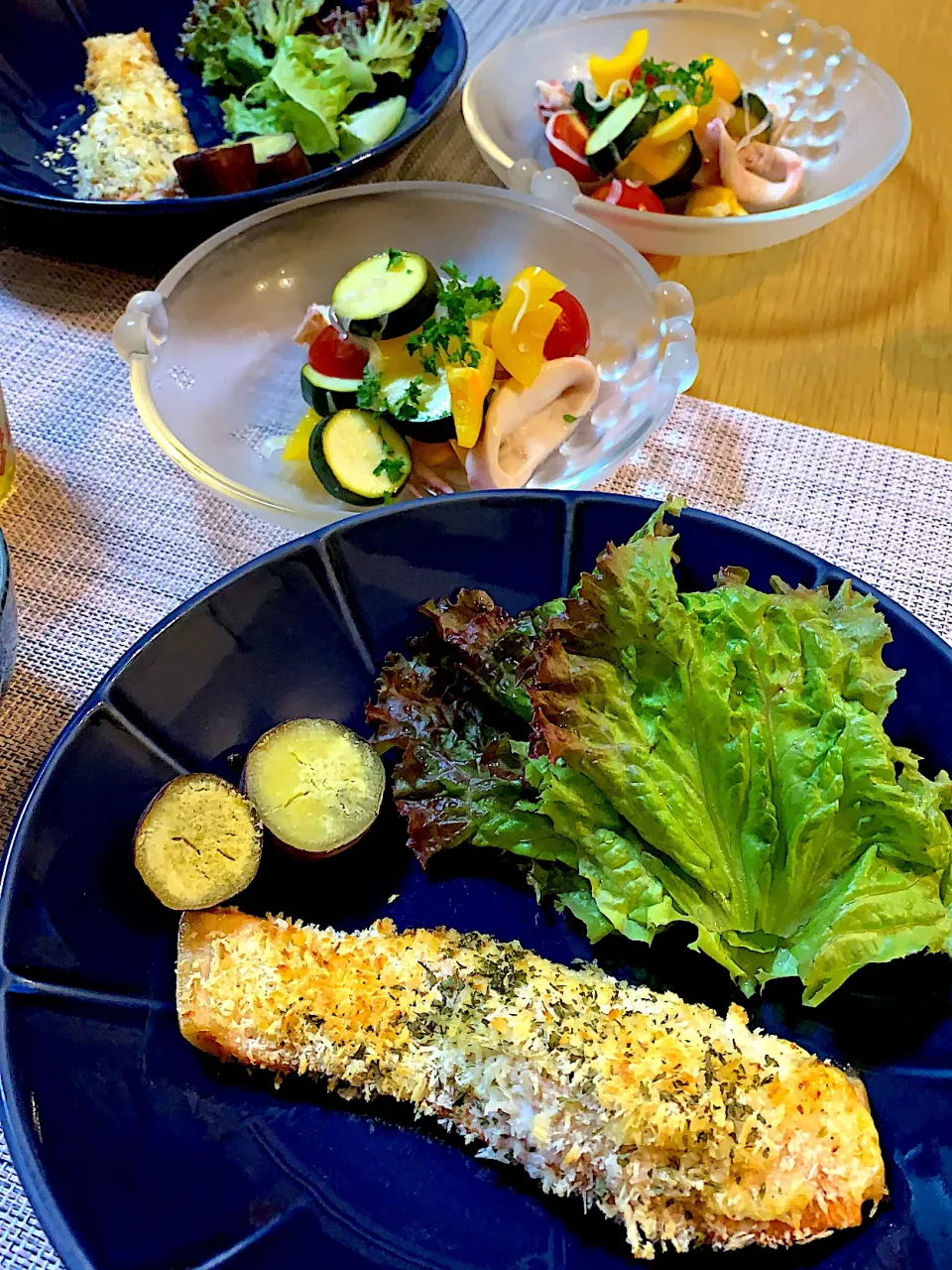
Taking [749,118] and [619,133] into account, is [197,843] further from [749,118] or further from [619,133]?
[749,118]

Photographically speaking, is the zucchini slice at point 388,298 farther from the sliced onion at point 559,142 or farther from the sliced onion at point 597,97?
the sliced onion at point 597,97

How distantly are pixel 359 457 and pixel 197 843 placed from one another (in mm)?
744

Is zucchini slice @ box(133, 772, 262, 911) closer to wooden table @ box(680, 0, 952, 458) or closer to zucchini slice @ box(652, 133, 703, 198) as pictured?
wooden table @ box(680, 0, 952, 458)

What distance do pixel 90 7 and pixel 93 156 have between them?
71cm

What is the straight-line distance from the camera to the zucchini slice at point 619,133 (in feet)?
7.27

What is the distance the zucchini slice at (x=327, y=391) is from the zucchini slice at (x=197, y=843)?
810 millimetres

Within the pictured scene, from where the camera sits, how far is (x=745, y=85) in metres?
2.63

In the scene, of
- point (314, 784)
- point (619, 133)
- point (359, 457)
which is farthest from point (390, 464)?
point (619, 133)

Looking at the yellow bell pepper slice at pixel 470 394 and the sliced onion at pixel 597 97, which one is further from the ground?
the sliced onion at pixel 597 97

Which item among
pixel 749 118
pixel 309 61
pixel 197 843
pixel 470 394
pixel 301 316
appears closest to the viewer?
pixel 197 843

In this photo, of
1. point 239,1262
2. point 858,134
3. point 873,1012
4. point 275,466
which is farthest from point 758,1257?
point 858,134

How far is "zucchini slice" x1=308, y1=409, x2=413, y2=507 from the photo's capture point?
65.3 inches

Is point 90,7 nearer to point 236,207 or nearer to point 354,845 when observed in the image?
point 236,207

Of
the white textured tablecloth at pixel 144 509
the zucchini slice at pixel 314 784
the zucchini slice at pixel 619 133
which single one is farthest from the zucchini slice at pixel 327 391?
the zucchini slice at pixel 619 133
